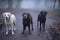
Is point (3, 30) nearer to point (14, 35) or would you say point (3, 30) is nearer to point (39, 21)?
point (14, 35)

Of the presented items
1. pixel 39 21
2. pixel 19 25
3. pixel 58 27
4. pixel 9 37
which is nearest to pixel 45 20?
pixel 39 21

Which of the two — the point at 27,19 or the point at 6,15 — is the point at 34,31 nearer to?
the point at 27,19

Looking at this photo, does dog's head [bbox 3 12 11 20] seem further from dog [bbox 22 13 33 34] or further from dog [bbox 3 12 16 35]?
dog [bbox 22 13 33 34]

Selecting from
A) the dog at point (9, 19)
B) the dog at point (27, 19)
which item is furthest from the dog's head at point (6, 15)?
the dog at point (27, 19)

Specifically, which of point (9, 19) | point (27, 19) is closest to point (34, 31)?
point (27, 19)

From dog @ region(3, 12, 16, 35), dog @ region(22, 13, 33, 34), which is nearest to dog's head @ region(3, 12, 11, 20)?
dog @ region(3, 12, 16, 35)

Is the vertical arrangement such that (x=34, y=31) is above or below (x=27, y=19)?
below

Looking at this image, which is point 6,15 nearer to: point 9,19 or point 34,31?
point 9,19

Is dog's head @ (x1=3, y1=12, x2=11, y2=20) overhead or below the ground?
overhead

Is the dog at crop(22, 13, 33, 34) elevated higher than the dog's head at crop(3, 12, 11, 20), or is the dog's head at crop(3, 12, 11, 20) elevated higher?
the dog's head at crop(3, 12, 11, 20)

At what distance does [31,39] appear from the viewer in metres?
1.25

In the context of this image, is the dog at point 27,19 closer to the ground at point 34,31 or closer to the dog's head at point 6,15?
the ground at point 34,31

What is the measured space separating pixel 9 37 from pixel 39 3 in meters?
0.50

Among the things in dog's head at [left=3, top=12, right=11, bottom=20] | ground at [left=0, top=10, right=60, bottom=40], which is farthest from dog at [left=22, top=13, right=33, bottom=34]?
dog's head at [left=3, top=12, right=11, bottom=20]
